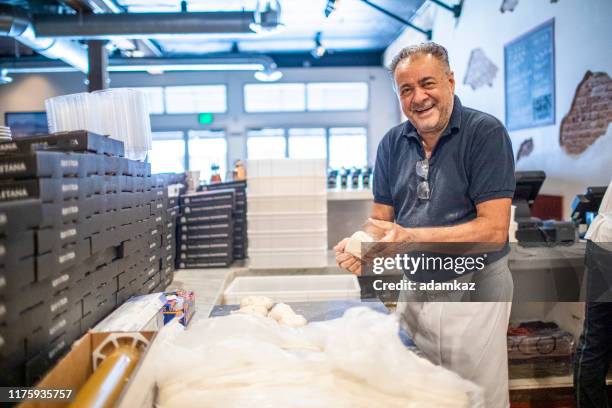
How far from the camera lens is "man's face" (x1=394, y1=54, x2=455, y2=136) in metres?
1.32

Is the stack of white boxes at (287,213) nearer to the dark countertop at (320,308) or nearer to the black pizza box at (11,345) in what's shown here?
the dark countertop at (320,308)

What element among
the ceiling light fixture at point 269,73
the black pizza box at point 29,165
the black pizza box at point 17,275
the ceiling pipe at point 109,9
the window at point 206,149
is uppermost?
the ceiling pipe at point 109,9

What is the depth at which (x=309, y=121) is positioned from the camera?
9.61 meters

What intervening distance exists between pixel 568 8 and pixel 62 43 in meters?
5.77

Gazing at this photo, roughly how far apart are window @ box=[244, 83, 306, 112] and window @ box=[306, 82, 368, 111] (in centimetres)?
20

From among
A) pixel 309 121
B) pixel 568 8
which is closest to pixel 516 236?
pixel 568 8

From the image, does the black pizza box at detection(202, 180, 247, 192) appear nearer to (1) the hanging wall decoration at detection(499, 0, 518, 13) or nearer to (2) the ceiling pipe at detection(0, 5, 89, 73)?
(1) the hanging wall decoration at detection(499, 0, 518, 13)

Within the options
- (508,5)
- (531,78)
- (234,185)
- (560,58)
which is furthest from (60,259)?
(508,5)

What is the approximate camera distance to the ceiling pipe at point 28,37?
484 cm

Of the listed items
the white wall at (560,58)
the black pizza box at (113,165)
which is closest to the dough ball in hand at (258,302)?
the black pizza box at (113,165)

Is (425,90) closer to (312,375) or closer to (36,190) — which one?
(312,375)

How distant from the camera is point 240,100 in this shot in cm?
952

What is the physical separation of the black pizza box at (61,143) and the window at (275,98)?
28.3 ft

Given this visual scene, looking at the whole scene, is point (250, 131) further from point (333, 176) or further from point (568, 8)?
point (568, 8)
